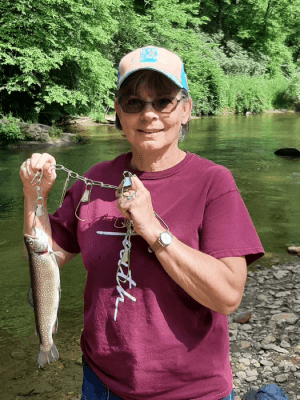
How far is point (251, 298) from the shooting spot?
6215 mm

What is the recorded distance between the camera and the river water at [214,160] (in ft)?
21.4

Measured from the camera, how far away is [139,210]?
172 cm

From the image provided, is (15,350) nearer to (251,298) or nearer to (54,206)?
(251,298)

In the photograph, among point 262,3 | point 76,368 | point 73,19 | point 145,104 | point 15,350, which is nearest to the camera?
point 145,104

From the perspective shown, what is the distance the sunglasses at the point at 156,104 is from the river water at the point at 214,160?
4.28 m

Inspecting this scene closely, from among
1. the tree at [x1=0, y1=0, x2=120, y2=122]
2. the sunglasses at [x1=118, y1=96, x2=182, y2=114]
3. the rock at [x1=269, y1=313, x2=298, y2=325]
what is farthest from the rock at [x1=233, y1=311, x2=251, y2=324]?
the tree at [x1=0, y1=0, x2=120, y2=122]

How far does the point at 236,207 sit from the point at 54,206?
9.50 meters

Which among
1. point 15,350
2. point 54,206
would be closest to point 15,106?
point 54,206

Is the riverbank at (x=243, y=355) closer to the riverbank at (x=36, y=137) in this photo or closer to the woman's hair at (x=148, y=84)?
the woman's hair at (x=148, y=84)

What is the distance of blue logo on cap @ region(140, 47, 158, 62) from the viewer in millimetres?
1930

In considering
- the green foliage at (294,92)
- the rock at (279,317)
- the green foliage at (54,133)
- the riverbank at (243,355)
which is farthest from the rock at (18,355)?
the green foliage at (294,92)

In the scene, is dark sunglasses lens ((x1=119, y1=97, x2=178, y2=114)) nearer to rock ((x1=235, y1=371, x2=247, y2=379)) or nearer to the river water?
rock ((x1=235, y1=371, x2=247, y2=379))

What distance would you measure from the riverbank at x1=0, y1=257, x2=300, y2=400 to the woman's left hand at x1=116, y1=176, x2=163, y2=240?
3.03m

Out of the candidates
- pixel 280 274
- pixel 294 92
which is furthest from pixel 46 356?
pixel 294 92
